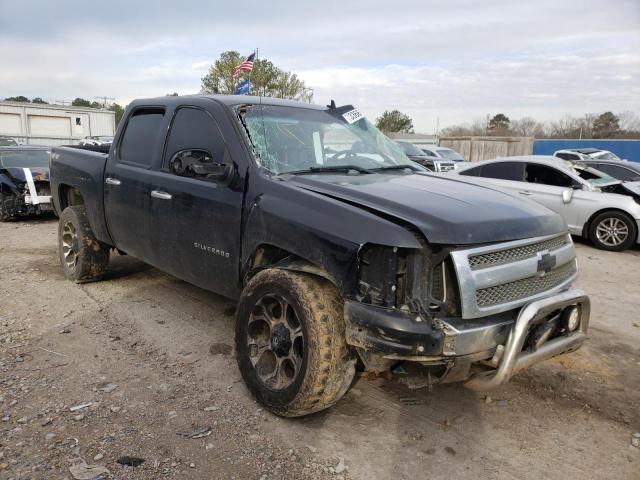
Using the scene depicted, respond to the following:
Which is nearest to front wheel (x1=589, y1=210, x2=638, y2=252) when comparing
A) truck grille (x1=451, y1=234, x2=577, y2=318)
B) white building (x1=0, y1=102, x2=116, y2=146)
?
truck grille (x1=451, y1=234, x2=577, y2=318)

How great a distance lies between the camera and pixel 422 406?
3396 mm

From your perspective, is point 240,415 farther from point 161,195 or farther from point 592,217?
point 592,217

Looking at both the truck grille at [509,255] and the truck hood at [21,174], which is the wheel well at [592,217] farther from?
the truck hood at [21,174]

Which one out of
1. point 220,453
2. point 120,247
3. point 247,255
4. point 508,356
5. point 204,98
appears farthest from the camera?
point 120,247

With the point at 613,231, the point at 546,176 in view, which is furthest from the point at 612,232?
the point at 546,176

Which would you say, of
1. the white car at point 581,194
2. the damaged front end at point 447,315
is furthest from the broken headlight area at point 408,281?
the white car at point 581,194

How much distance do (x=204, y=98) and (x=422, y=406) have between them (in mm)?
2768

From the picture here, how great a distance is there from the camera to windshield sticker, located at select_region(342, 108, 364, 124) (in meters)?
4.29

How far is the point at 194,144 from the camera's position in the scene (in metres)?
3.94

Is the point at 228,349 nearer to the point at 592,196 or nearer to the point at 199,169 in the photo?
the point at 199,169

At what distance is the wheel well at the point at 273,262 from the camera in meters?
2.98

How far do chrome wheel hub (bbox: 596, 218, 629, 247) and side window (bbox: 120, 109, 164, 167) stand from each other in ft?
25.7

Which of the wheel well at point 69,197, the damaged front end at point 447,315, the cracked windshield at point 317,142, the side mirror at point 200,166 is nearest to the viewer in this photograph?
the damaged front end at point 447,315

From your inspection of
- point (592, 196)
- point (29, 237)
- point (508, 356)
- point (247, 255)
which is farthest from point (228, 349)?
point (592, 196)
